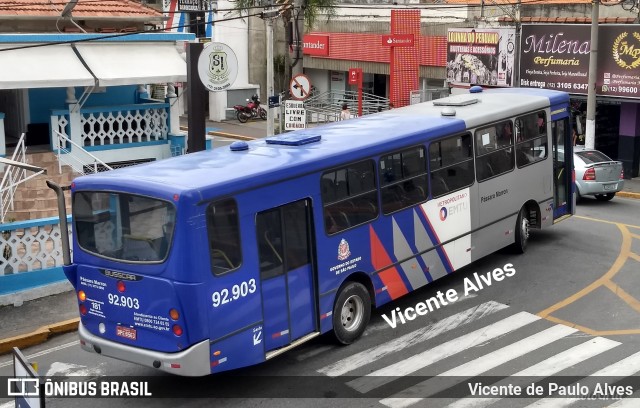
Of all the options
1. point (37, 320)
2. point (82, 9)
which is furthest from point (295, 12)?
point (37, 320)

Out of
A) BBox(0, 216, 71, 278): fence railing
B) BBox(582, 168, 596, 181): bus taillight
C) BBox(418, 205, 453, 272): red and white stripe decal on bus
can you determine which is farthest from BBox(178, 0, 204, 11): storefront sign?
BBox(582, 168, 596, 181): bus taillight

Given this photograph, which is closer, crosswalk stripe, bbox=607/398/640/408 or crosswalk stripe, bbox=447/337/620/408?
crosswalk stripe, bbox=607/398/640/408

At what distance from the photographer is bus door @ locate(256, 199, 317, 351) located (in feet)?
34.4

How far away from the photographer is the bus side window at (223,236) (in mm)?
9781

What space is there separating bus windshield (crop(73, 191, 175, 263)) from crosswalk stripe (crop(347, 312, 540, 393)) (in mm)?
2994

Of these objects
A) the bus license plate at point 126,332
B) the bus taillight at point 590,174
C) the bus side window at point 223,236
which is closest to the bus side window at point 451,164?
the bus side window at point 223,236

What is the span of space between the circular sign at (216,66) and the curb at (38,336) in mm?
6527

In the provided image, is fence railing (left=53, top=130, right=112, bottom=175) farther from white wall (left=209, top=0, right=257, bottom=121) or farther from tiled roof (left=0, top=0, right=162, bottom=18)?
white wall (left=209, top=0, right=257, bottom=121)

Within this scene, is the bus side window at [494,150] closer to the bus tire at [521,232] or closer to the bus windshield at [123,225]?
the bus tire at [521,232]

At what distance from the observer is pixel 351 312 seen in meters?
12.2

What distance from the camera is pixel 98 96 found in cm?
2059

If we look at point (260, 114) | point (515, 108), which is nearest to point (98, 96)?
point (515, 108)

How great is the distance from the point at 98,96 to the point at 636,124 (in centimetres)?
1551

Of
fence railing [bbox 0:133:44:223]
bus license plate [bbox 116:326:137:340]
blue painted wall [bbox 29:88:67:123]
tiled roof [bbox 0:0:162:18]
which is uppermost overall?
tiled roof [bbox 0:0:162:18]
